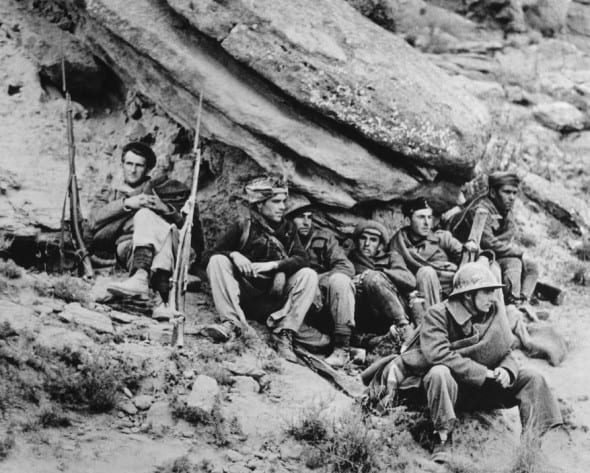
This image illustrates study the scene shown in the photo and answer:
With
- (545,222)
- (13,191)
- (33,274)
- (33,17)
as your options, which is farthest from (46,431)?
(545,222)

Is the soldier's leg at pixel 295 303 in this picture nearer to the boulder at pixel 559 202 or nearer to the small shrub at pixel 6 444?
the small shrub at pixel 6 444

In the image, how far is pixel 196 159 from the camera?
36.6 feet

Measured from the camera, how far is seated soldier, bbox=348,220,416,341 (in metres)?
11.3

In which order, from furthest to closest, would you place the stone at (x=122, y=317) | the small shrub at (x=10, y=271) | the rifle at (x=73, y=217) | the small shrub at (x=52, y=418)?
the rifle at (x=73, y=217), the small shrub at (x=10, y=271), the stone at (x=122, y=317), the small shrub at (x=52, y=418)

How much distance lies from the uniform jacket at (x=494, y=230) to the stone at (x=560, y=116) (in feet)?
13.6

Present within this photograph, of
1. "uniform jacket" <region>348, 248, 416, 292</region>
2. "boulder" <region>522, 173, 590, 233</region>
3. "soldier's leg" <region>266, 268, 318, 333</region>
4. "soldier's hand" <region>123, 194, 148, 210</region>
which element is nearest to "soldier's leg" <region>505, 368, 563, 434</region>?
"uniform jacket" <region>348, 248, 416, 292</region>

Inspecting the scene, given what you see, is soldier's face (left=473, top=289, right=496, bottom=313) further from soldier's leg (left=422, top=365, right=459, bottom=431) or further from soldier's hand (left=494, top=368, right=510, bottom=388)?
soldier's leg (left=422, top=365, right=459, bottom=431)

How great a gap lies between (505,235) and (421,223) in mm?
1195

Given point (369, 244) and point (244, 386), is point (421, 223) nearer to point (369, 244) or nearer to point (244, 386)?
point (369, 244)

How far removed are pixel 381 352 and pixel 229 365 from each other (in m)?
1.89

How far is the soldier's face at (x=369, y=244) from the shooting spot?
464 inches

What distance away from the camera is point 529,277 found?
1266cm

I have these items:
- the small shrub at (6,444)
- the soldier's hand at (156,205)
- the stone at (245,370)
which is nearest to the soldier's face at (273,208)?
the soldier's hand at (156,205)

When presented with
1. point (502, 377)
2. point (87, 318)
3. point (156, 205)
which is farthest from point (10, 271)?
point (502, 377)
